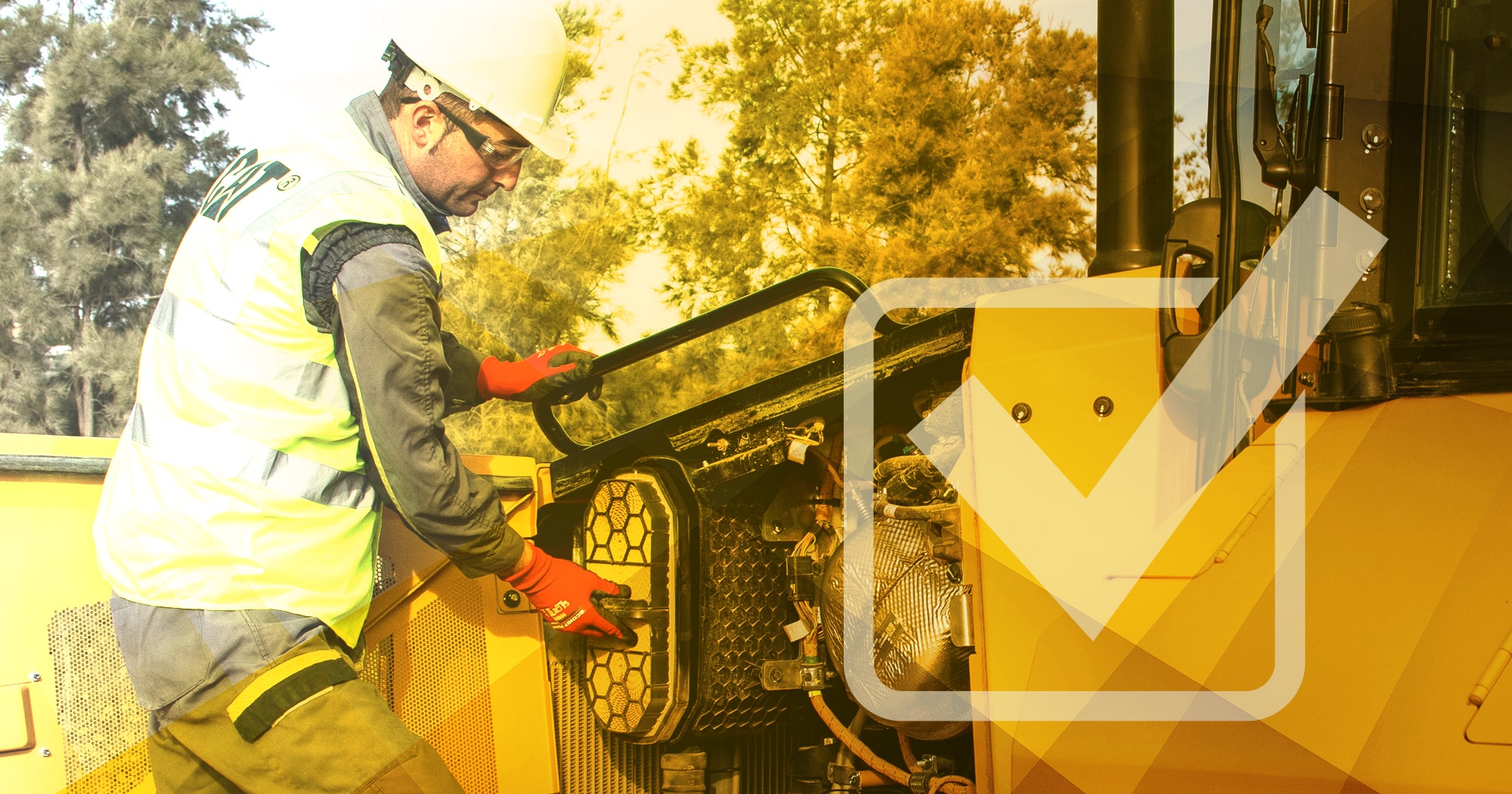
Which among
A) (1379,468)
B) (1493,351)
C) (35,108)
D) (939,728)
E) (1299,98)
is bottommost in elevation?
(939,728)

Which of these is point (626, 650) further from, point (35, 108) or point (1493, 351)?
point (35, 108)

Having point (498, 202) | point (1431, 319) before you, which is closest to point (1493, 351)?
point (1431, 319)

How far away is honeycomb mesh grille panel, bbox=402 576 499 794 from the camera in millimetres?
1541

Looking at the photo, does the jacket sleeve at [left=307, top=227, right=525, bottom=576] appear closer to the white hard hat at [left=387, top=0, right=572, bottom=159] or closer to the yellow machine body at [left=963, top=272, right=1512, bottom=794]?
the white hard hat at [left=387, top=0, right=572, bottom=159]

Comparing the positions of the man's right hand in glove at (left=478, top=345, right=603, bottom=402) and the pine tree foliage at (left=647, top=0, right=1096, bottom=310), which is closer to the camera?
the man's right hand in glove at (left=478, top=345, right=603, bottom=402)

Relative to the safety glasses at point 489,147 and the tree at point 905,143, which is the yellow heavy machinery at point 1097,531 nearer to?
the safety glasses at point 489,147

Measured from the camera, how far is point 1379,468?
1.13 meters

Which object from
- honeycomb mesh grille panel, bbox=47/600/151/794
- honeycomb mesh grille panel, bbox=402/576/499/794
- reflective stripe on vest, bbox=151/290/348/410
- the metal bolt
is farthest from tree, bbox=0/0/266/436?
the metal bolt

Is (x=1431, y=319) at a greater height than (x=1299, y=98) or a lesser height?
lesser

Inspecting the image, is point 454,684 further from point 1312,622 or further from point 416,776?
point 1312,622

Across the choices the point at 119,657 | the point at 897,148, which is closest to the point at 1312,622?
the point at 119,657

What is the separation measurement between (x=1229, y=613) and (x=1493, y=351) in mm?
415

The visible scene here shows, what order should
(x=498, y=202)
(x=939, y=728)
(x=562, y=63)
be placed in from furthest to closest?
(x=498, y=202) < (x=562, y=63) < (x=939, y=728)
